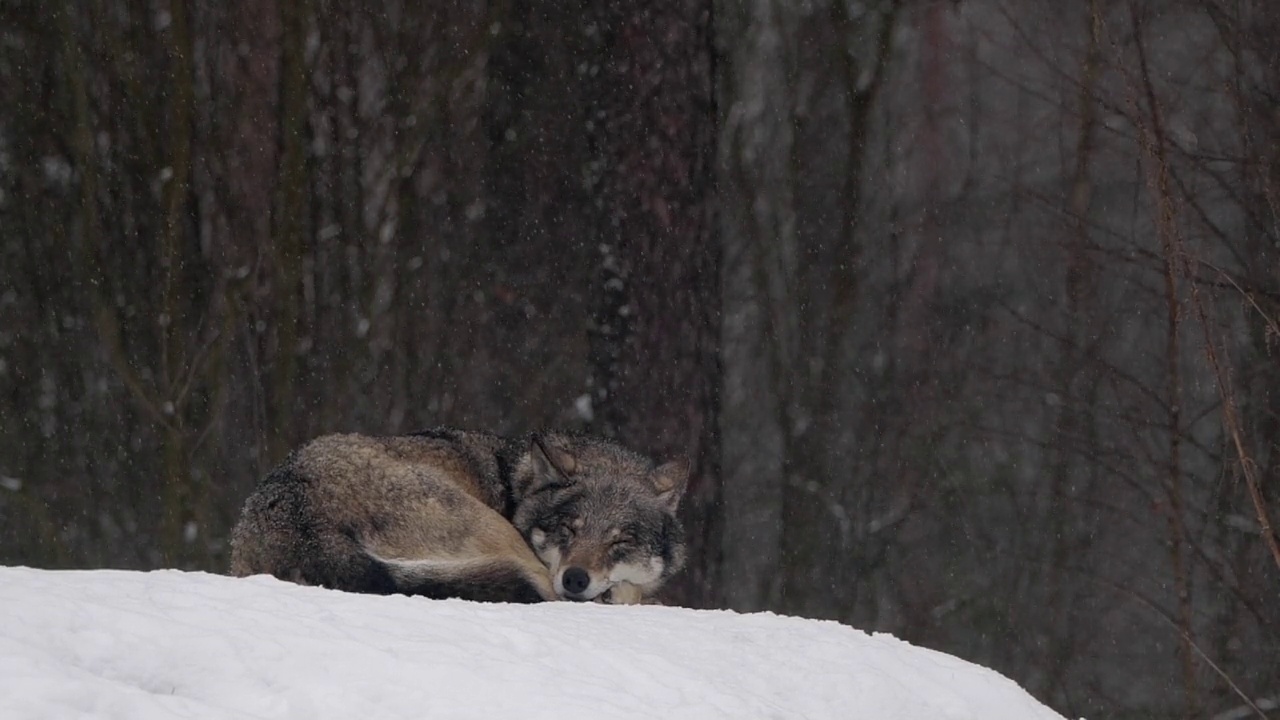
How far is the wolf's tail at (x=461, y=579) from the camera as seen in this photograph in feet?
17.1

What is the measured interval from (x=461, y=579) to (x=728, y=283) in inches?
353

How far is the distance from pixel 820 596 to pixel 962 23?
19.4ft

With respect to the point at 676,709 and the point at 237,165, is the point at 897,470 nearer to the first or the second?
the point at 237,165

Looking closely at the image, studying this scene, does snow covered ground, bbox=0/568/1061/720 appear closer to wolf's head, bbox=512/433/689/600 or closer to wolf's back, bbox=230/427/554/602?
wolf's back, bbox=230/427/554/602

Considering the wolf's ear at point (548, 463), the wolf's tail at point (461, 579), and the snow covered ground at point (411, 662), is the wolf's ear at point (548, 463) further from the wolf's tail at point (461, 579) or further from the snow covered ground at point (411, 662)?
the snow covered ground at point (411, 662)

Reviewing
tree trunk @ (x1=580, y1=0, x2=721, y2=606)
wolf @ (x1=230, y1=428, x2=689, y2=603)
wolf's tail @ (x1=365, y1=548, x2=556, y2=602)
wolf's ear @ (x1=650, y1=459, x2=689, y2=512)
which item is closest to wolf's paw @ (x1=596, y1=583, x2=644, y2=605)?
wolf @ (x1=230, y1=428, x2=689, y2=603)

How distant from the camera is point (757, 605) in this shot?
12.4m

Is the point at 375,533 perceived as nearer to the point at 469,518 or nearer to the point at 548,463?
the point at 469,518

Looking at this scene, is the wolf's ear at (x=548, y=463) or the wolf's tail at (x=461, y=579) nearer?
the wolf's tail at (x=461, y=579)

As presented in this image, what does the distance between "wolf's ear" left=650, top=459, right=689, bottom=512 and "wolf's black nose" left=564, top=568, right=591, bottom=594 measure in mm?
829

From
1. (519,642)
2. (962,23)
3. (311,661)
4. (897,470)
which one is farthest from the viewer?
(962,23)

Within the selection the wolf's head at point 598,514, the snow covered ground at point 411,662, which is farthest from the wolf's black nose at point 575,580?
the snow covered ground at point 411,662

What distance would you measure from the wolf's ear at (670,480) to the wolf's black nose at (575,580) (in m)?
0.83

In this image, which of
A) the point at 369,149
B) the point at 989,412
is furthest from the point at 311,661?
the point at 989,412
